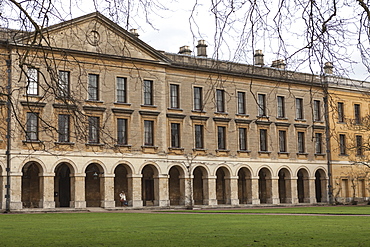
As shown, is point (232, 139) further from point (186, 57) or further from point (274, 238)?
point (274, 238)

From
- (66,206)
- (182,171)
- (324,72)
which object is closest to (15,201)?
(66,206)

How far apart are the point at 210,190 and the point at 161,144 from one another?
19.9 ft

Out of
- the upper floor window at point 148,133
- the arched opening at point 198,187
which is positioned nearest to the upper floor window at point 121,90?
the upper floor window at point 148,133

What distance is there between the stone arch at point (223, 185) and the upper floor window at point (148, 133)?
7738 millimetres

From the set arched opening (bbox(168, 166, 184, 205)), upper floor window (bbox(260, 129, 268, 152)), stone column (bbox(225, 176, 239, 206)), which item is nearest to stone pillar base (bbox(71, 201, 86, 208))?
arched opening (bbox(168, 166, 184, 205))

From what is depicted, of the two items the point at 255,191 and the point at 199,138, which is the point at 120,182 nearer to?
the point at 199,138

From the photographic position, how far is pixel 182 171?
50.1 m

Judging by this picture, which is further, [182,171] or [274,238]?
[182,171]

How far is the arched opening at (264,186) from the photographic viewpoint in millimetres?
55281

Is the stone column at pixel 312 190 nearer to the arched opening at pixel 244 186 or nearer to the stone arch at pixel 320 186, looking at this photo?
the stone arch at pixel 320 186

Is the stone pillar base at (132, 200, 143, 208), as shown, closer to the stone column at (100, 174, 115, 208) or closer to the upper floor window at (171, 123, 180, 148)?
the stone column at (100, 174, 115, 208)

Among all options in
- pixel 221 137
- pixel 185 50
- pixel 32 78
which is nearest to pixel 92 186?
pixel 221 137

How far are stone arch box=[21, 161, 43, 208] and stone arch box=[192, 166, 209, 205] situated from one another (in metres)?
13.8

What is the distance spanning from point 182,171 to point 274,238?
1349 inches
